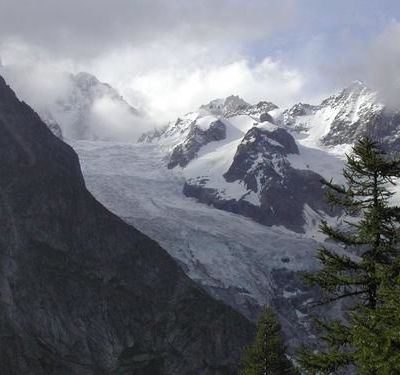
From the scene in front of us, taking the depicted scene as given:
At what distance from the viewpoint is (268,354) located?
3934 cm

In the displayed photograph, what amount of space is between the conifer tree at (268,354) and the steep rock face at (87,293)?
229 feet

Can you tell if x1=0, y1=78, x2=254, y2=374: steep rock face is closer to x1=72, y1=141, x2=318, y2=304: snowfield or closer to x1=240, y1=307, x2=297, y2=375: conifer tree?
x1=72, y1=141, x2=318, y2=304: snowfield

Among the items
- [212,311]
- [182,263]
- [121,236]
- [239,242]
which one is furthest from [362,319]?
[239,242]

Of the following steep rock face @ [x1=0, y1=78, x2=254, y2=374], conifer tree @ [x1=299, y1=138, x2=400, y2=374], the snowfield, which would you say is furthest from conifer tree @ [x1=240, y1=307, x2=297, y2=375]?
the snowfield

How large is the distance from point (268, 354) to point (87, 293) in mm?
86076

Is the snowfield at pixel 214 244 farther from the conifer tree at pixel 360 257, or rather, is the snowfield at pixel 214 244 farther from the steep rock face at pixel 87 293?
the conifer tree at pixel 360 257

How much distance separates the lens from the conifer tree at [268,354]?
127 feet

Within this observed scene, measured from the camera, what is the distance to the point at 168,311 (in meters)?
127

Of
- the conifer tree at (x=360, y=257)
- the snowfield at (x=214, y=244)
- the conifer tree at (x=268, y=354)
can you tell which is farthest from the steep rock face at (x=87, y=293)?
the conifer tree at (x=360, y=257)

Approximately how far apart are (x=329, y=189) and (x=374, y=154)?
161cm

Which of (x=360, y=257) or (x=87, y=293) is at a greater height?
(x=360, y=257)

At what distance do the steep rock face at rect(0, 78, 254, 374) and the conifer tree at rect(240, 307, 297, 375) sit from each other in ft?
229

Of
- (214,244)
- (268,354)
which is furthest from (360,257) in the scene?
(214,244)

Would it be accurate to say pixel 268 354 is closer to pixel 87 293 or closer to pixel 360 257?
pixel 360 257
